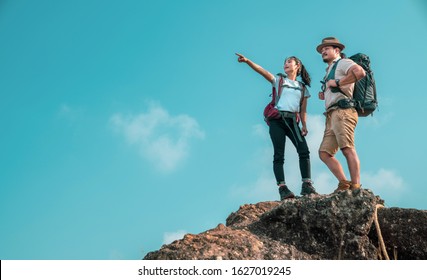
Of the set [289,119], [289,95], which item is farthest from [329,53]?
[289,119]

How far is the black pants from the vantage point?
9023 millimetres

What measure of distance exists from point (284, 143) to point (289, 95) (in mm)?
871

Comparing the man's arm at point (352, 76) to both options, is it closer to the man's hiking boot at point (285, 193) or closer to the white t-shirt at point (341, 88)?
the white t-shirt at point (341, 88)

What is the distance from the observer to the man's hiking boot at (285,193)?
8727 millimetres

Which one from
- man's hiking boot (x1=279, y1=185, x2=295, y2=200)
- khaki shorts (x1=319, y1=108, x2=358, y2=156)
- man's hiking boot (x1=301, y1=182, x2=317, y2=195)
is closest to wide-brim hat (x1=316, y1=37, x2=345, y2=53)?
khaki shorts (x1=319, y1=108, x2=358, y2=156)

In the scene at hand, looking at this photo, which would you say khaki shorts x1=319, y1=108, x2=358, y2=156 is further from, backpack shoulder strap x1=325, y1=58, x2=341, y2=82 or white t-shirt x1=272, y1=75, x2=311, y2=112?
white t-shirt x1=272, y1=75, x2=311, y2=112

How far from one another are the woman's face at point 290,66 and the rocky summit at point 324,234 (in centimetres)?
339

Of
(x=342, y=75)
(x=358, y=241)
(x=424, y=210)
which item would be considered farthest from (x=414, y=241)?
(x=342, y=75)

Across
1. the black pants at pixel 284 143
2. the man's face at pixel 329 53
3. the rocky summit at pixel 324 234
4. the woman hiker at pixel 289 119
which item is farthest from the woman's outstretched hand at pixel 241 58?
the rocky summit at pixel 324 234

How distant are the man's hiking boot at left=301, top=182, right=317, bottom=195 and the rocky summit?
76.9 inches

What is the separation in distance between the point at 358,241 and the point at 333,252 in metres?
0.33

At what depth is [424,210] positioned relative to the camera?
7250 mm

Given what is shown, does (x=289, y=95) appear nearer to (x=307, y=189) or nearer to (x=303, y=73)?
(x=303, y=73)
